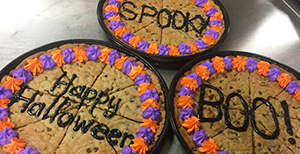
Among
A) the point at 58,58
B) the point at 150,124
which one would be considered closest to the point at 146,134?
the point at 150,124

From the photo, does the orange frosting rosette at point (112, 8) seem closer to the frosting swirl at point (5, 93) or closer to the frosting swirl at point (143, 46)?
the frosting swirl at point (143, 46)

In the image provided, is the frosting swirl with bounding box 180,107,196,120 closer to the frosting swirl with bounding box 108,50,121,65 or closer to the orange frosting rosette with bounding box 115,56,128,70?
the orange frosting rosette with bounding box 115,56,128,70

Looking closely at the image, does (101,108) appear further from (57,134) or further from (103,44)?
(103,44)

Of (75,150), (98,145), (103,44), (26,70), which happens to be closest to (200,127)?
(98,145)

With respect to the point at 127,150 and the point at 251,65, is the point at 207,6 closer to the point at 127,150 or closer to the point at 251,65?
the point at 251,65

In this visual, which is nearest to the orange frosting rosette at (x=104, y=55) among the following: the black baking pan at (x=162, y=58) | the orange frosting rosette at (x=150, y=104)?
the black baking pan at (x=162, y=58)

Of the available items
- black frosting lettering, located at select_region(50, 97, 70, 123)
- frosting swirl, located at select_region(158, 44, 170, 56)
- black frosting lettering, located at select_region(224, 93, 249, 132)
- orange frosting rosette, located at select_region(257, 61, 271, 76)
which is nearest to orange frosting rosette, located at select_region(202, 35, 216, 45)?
frosting swirl, located at select_region(158, 44, 170, 56)
